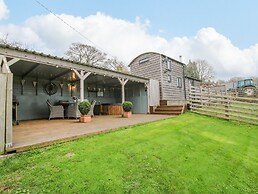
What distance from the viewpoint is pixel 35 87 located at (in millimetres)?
9422

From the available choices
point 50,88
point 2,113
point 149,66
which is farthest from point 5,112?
point 149,66

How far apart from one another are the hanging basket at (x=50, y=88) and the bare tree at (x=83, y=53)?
958 cm

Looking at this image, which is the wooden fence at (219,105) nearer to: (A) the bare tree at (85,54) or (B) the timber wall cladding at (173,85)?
(B) the timber wall cladding at (173,85)

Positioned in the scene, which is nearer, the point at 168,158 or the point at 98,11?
the point at 168,158

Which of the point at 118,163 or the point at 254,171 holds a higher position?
the point at 118,163

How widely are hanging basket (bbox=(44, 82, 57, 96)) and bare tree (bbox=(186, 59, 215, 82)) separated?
23319 mm

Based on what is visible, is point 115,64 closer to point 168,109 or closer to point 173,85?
point 173,85

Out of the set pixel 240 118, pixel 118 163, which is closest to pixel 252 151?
pixel 118 163

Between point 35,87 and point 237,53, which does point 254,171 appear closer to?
point 35,87

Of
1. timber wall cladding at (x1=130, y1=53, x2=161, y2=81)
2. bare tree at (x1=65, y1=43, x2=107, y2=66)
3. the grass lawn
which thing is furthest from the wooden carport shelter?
bare tree at (x1=65, y1=43, x2=107, y2=66)

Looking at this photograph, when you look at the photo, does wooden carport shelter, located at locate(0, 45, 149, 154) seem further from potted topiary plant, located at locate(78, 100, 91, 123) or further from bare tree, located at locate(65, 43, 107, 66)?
bare tree, located at locate(65, 43, 107, 66)

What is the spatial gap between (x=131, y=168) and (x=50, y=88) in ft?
29.9

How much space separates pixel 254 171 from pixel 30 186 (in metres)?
3.58

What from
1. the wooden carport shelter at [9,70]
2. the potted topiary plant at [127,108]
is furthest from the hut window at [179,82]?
the potted topiary plant at [127,108]
